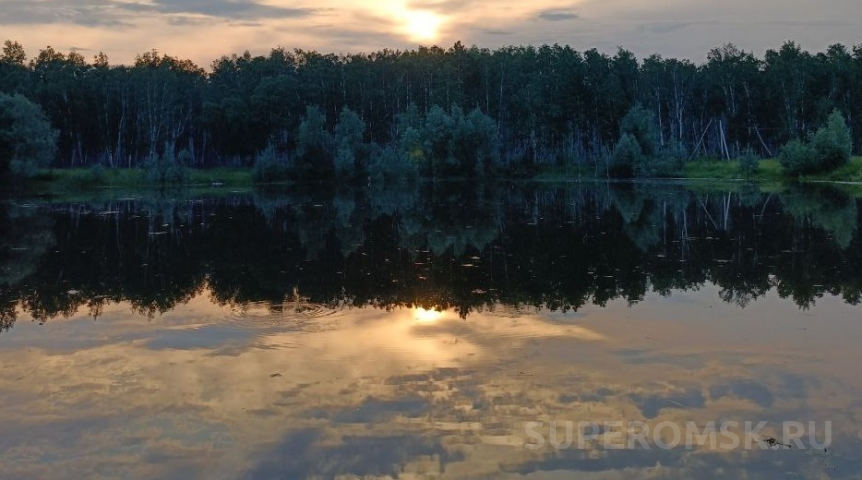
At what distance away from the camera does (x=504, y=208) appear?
41750 mm

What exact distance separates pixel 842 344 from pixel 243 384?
9110 mm

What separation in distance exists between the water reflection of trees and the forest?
45.8m

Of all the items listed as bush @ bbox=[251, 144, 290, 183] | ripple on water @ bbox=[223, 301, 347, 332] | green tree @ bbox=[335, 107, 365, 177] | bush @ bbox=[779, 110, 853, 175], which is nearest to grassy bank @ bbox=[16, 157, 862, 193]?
bush @ bbox=[779, 110, 853, 175]

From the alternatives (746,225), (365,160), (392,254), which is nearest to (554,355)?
(392,254)

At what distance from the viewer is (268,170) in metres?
83.9

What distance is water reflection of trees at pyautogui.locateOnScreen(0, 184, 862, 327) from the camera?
16594 mm

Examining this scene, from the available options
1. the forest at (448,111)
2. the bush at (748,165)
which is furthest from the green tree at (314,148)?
the bush at (748,165)

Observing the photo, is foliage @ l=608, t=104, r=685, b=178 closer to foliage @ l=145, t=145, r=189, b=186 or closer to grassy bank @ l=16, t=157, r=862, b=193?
grassy bank @ l=16, t=157, r=862, b=193

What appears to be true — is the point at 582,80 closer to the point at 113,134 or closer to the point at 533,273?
the point at 113,134

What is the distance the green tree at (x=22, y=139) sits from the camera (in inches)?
2677

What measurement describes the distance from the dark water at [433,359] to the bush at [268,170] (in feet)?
194

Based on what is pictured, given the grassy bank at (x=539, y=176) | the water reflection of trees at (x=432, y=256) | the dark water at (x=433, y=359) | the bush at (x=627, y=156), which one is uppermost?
the bush at (x=627, y=156)

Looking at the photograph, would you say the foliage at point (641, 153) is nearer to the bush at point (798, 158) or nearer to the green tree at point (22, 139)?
the bush at point (798, 158)

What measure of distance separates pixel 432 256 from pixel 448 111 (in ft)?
266
